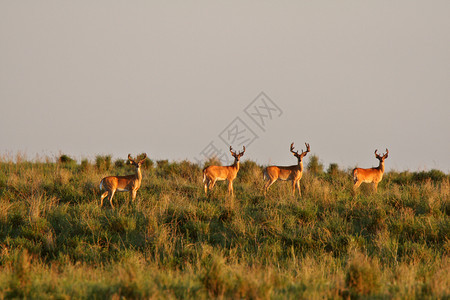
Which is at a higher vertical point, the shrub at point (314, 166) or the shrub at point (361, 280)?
the shrub at point (314, 166)

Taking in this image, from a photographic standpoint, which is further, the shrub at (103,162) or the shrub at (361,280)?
the shrub at (103,162)

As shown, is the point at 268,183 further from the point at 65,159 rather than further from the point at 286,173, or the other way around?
the point at 65,159

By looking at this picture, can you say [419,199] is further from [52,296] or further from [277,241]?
[52,296]

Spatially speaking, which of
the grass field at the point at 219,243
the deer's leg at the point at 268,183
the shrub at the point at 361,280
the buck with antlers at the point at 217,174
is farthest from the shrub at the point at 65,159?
the shrub at the point at 361,280

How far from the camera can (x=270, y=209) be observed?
14328mm

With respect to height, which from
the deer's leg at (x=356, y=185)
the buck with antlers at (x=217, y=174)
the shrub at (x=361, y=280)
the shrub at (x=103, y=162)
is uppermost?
the shrub at (x=103, y=162)

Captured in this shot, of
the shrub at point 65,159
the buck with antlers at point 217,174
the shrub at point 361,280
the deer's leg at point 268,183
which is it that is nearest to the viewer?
the shrub at point 361,280

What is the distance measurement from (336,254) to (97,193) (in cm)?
855

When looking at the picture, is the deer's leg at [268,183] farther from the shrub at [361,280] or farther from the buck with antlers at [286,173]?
the shrub at [361,280]

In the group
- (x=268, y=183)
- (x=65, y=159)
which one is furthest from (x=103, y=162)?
(x=268, y=183)

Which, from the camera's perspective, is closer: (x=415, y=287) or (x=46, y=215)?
(x=415, y=287)

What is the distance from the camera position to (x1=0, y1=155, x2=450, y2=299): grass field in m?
7.96

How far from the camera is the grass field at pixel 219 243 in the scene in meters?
7.96

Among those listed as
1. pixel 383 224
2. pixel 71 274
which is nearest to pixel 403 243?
pixel 383 224
